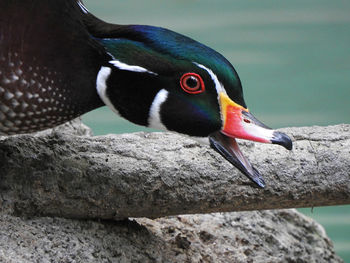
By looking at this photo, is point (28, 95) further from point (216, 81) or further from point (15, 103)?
point (216, 81)

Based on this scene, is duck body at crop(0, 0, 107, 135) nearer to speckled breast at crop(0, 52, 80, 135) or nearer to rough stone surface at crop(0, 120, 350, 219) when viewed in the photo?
speckled breast at crop(0, 52, 80, 135)

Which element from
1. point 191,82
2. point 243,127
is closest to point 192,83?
point 191,82

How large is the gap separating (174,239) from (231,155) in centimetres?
44

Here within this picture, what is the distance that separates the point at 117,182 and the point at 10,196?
246 millimetres

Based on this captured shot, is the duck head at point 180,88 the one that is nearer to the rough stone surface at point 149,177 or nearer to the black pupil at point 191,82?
the black pupil at point 191,82

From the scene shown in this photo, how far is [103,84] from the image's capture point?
5.12 feet

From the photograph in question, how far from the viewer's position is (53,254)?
164 centimetres

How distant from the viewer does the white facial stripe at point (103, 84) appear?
1.55 meters

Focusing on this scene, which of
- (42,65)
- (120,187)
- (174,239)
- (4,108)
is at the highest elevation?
(42,65)

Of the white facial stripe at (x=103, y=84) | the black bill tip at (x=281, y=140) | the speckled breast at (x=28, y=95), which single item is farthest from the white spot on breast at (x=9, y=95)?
the black bill tip at (x=281, y=140)

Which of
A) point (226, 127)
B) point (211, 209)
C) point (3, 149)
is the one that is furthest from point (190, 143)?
point (3, 149)

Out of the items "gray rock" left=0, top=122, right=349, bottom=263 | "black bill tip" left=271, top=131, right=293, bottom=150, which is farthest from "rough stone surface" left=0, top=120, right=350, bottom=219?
"black bill tip" left=271, top=131, right=293, bottom=150

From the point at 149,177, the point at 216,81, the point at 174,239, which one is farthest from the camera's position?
the point at 174,239

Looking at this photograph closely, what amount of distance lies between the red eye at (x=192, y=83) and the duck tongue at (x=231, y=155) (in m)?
0.10
